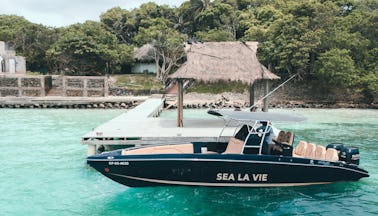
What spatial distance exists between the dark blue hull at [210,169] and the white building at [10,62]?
4024 centimetres

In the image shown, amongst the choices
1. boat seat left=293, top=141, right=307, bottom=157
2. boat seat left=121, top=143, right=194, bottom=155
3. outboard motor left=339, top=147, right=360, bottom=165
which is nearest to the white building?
boat seat left=121, top=143, right=194, bottom=155

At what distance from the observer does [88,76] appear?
41.2 metres

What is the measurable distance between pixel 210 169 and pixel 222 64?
6.62 meters

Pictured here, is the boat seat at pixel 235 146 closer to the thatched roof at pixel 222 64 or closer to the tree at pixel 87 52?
the thatched roof at pixel 222 64

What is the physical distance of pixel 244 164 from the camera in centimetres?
882

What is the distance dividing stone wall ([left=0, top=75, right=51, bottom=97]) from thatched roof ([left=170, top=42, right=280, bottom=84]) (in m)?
28.5

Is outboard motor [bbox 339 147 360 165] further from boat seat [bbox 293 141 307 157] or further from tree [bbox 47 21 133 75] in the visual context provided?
tree [bbox 47 21 133 75]

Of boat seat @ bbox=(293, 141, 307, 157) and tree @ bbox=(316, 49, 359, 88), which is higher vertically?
tree @ bbox=(316, 49, 359, 88)

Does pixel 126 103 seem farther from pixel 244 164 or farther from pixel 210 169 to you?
pixel 244 164

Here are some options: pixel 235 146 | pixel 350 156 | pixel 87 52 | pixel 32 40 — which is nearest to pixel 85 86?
pixel 87 52

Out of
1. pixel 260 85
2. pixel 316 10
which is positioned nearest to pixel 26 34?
pixel 260 85

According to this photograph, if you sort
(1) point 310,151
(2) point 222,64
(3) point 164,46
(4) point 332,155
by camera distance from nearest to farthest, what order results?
(4) point 332,155 → (1) point 310,151 → (2) point 222,64 → (3) point 164,46

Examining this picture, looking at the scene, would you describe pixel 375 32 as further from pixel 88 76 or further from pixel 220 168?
pixel 220 168

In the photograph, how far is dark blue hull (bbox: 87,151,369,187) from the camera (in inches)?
341
